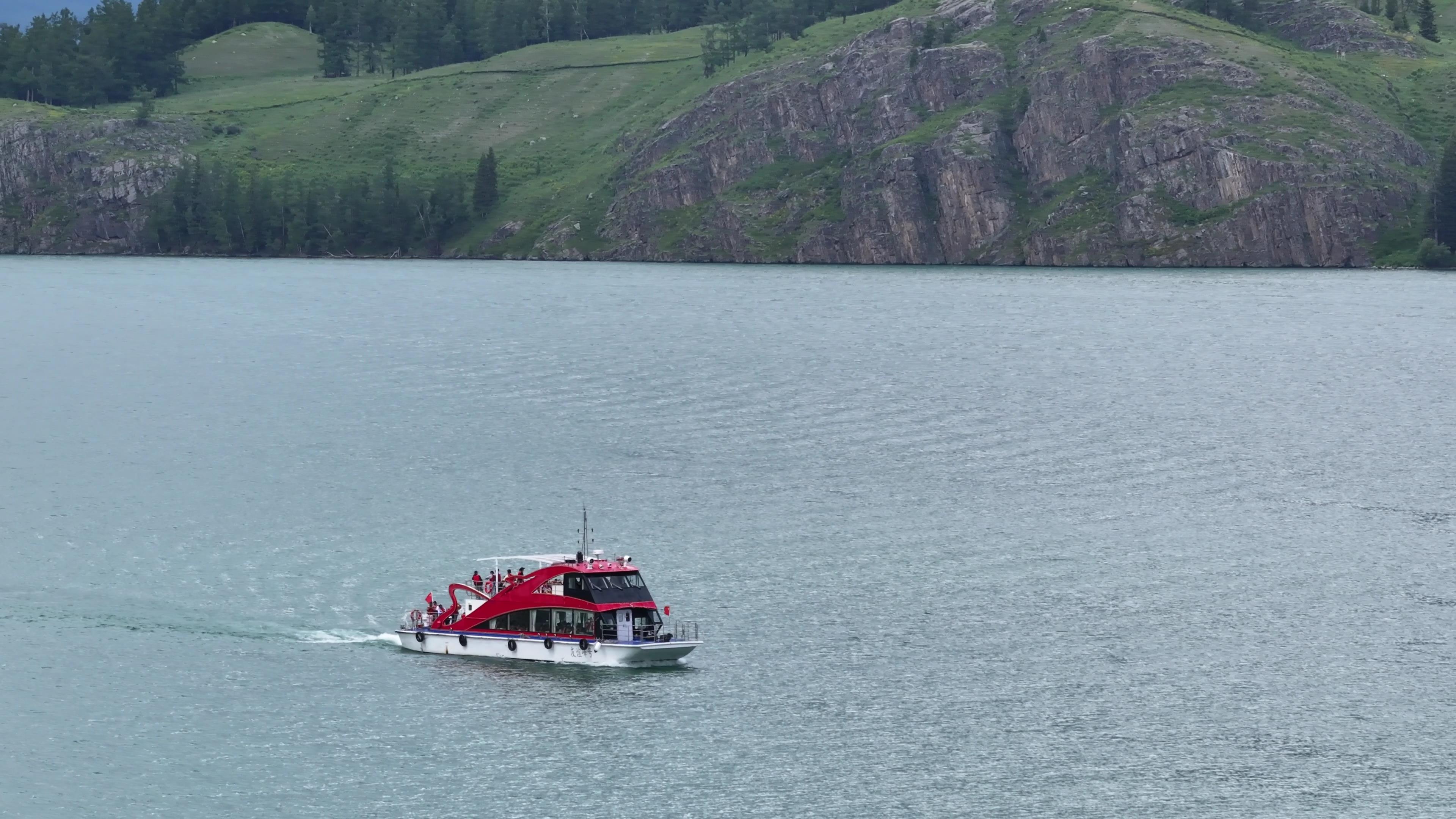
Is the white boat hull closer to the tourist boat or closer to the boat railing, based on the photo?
the tourist boat

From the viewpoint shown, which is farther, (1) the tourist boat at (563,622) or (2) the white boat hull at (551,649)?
(1) the tourist boat at (563,622)

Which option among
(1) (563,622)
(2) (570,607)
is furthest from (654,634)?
(1) (563,622)

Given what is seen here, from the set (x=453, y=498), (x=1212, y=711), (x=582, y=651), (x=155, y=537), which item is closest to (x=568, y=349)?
(x=453, y=498)

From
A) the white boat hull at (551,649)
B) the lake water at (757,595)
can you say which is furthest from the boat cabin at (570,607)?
the lake water at (757,595)

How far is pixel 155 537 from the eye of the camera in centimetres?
10162

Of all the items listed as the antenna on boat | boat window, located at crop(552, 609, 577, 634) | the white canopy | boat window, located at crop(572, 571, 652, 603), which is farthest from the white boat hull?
the antenna on boat

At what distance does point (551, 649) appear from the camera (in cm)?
8162

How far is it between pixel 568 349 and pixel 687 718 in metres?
115

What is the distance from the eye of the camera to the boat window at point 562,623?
8200 centimetres

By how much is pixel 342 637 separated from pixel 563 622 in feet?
32.7

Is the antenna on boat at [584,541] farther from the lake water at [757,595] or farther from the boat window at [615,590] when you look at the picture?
the boat window at [615,590]

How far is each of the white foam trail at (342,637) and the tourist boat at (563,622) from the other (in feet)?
2.56

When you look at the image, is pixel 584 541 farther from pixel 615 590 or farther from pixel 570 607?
pixel 570 607

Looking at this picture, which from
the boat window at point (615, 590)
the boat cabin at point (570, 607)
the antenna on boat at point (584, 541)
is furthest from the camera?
the antenna on boat at point (584, 541)
